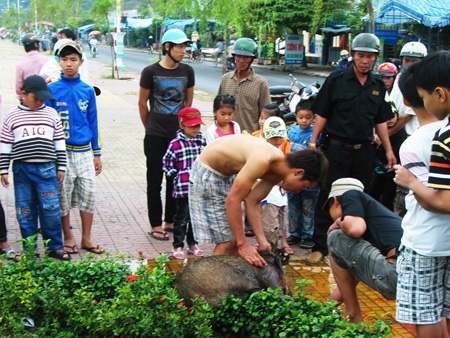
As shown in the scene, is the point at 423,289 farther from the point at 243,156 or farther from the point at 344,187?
the point at 243,156

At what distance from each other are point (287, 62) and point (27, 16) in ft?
261

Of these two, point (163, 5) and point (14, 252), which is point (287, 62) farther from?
point (14, 252)

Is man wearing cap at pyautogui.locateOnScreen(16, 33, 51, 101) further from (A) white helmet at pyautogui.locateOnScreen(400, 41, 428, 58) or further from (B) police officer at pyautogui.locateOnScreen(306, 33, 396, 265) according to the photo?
(A) white helmet at pyautogui.locateOnScreen(400, 41, 428, 58)

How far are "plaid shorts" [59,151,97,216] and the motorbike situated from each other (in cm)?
413

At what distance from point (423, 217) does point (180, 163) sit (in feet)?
9.49

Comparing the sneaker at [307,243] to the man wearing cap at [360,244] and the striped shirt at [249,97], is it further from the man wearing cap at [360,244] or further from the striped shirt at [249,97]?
the man wearing cap at [360,244]

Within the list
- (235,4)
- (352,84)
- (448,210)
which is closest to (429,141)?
(448,210)

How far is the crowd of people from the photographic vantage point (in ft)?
10.8

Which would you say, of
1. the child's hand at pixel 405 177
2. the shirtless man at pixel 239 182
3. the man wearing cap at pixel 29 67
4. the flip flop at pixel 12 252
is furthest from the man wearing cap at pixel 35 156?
the child's hand at pixel 405 177

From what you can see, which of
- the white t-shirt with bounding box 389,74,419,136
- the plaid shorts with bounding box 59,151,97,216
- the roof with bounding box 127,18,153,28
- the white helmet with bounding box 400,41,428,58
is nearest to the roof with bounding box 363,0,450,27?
the white helmet with bounding box 400,41,428,58

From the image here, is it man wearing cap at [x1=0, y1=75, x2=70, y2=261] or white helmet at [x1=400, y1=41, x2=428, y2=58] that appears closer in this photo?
man wearing cap at [x1=0, y1=75, x2=70, y2=261]

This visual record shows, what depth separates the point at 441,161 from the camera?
9.84ft

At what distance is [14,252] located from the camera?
18.1ft

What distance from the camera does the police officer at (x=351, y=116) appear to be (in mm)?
5715
